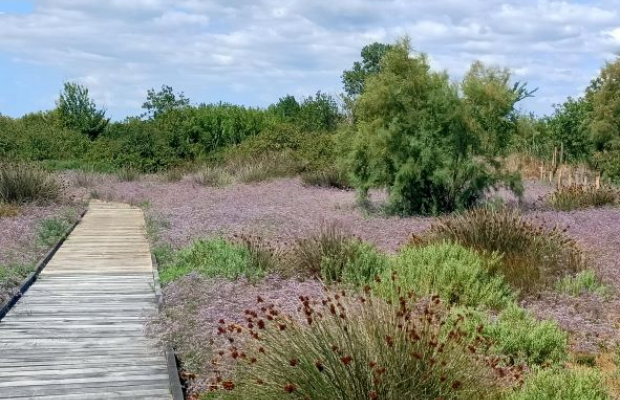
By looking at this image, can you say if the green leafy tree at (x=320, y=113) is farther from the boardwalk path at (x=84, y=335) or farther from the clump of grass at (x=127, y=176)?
the boardwalk path at (x=84, y=335)

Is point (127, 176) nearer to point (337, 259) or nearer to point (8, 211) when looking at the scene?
point (8, 211)

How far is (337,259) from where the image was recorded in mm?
10320

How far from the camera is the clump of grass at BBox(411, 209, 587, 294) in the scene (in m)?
10.3

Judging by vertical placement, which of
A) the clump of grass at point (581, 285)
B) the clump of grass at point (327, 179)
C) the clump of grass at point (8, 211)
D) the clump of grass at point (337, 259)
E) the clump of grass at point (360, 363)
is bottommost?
the clump of grass at point (327, 179)

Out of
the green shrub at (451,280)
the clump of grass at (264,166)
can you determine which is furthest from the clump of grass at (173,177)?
the green shrub at (451,280)

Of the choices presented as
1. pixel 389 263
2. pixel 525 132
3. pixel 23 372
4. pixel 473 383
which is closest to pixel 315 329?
pixel 473 383

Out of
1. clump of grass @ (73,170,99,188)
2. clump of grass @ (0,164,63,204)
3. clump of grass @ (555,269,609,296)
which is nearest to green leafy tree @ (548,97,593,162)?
clump of grass @ (73,170,99,188)

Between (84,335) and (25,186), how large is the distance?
1327cm

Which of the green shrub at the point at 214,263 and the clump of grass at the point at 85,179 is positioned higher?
the green shrub at the point at 214,263

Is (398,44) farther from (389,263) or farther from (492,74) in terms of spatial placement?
(389,263)

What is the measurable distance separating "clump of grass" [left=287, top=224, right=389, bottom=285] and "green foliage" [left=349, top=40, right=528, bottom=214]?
9356mm

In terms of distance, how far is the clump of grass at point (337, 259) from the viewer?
998 cm

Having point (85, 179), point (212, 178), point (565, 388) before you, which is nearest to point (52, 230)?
point (565, 388)

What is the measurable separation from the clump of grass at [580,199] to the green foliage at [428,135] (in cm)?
122
